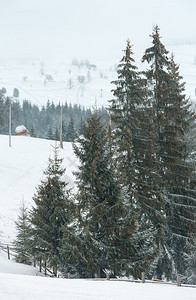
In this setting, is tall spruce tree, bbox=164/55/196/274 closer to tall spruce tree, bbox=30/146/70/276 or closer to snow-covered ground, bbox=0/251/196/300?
tall spruce tree, bbox=30/146/70/276

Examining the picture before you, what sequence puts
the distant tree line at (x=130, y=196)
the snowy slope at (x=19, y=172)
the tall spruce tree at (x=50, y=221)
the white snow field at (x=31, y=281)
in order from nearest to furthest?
the white snow field at (x=31, y=281) → the distant tree line at (x=130, y=196) → the tall spruce tree at (x=50, y=221) → the snowy slope at (x=19, y=172)

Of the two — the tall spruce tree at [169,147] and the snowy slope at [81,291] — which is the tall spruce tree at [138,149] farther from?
the snowy slope at [81,291]

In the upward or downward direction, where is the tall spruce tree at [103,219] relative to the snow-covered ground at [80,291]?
upward

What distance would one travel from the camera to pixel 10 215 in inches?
1272

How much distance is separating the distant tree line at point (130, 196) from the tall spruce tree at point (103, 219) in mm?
46

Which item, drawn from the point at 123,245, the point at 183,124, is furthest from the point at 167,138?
the point at 123,245

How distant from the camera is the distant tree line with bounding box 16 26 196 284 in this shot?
49.0ft

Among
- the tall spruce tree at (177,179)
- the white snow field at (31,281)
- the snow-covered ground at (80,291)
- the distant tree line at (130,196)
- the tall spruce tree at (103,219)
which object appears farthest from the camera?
the tall spruce tree at (177,179)

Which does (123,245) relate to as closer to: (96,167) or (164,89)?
A: (96,167)

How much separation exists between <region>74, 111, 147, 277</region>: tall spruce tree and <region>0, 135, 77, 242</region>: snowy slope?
47.3 ft

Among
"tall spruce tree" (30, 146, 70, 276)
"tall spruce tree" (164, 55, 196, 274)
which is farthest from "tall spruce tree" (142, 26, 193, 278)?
"tall spruce tree" (30, 146, 70, 276)

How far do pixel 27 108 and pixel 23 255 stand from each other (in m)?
142

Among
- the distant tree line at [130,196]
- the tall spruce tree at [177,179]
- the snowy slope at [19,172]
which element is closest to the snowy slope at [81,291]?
the distant tree line at [130,196]

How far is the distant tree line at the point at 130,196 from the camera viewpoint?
1492 centimetres
